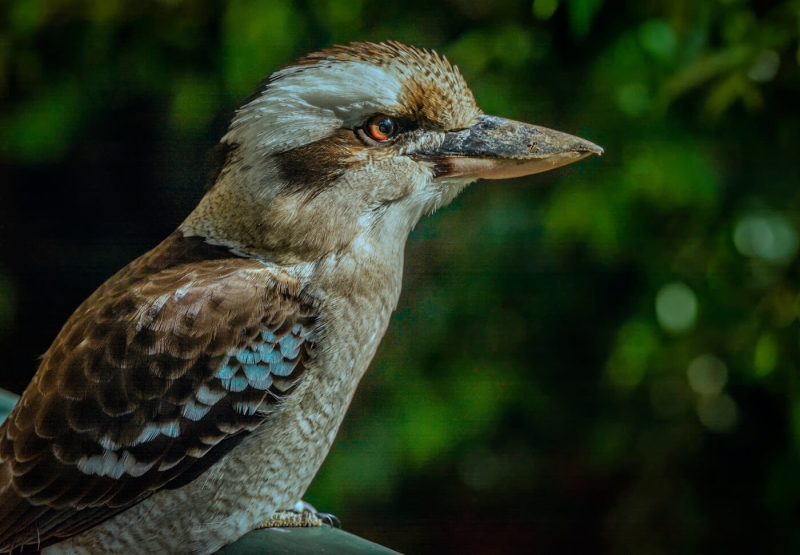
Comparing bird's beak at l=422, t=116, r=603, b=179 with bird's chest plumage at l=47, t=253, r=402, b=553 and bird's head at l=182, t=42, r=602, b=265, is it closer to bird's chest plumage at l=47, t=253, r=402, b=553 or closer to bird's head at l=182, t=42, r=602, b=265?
bird's head at l=182, t=42, r=602, b=265

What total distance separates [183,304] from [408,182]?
0.65ft

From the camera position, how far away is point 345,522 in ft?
3.39

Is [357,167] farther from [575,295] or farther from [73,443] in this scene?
[575,295]

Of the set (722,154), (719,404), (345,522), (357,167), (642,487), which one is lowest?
(345,522)

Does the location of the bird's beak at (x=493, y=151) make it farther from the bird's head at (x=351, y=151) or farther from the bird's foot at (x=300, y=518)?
the bird's foot at (x=300, y=518)

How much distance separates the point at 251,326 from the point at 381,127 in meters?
0.18

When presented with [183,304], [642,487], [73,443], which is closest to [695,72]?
[642,487]

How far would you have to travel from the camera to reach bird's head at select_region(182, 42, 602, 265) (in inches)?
26.3

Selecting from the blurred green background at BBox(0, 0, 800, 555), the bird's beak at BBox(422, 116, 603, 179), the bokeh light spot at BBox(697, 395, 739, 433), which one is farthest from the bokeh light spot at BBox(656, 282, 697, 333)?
the bird's beak at BBox(422, 116, 603, 179)

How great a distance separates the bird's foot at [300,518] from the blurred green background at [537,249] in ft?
0.49

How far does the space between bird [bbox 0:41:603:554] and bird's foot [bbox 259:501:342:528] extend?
108mm

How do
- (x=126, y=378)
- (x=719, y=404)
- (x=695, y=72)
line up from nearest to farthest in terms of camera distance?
1. (x=126, y=378)
2. (x=695, y=72)
3. (x=719, y=404)

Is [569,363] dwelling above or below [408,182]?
below

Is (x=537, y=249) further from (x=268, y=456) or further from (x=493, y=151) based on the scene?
(x=268, y=456)
